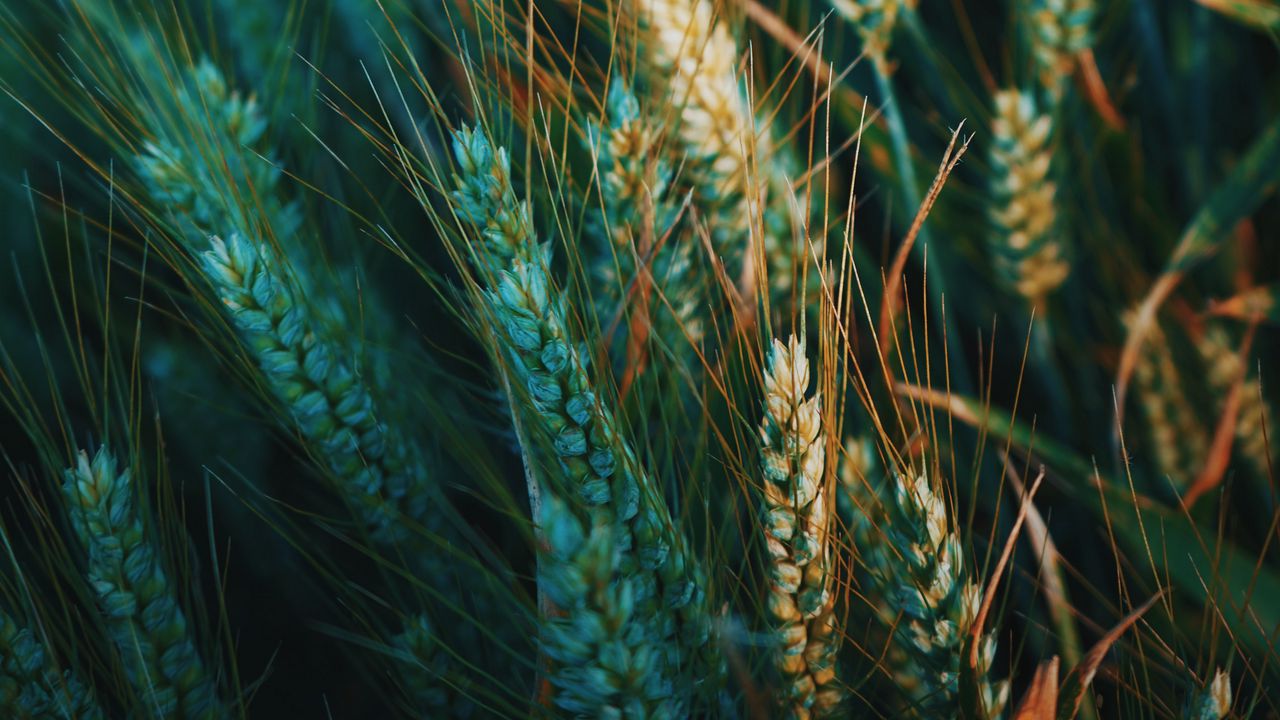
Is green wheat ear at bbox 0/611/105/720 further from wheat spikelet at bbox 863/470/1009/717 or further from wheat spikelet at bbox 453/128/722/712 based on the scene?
wheat spikelet at bbox 863/470/1009/717

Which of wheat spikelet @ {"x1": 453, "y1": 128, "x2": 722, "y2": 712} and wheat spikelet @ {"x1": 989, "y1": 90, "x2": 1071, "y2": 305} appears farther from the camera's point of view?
wheat spikelet @ {"x1": 989, "y1": 90, "x2": 1071, "y2": 305}

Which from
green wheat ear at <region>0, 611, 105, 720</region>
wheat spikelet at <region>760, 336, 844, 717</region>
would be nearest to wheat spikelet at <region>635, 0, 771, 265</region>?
wheat spikelet at <region>760, 336, 844, 717</region>

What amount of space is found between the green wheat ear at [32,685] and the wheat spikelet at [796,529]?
31 cm

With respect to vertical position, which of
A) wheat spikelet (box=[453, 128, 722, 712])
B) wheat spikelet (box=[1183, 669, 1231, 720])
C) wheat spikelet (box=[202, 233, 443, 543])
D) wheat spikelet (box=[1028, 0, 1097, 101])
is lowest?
wheat spikelet (box=[202, 233, 443, 543])

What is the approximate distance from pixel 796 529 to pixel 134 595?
1.01 ft

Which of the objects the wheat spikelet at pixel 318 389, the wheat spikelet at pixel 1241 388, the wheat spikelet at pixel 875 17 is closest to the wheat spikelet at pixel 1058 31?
the wheat spikelet at pixel 875 17

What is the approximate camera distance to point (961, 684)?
37 centimetres

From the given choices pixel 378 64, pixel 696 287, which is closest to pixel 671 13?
pixel 696 287

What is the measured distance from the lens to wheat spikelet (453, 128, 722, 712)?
34 cm

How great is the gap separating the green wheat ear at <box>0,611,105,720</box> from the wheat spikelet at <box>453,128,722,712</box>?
0.75ft

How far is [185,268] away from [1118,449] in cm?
58

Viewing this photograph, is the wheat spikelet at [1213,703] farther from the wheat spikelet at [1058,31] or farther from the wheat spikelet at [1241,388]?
the wheat spikelet at [1058,31]

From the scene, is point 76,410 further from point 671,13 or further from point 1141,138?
point 1141,138

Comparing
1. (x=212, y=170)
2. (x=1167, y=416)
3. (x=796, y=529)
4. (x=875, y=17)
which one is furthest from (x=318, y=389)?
(x=1167, y=416)
